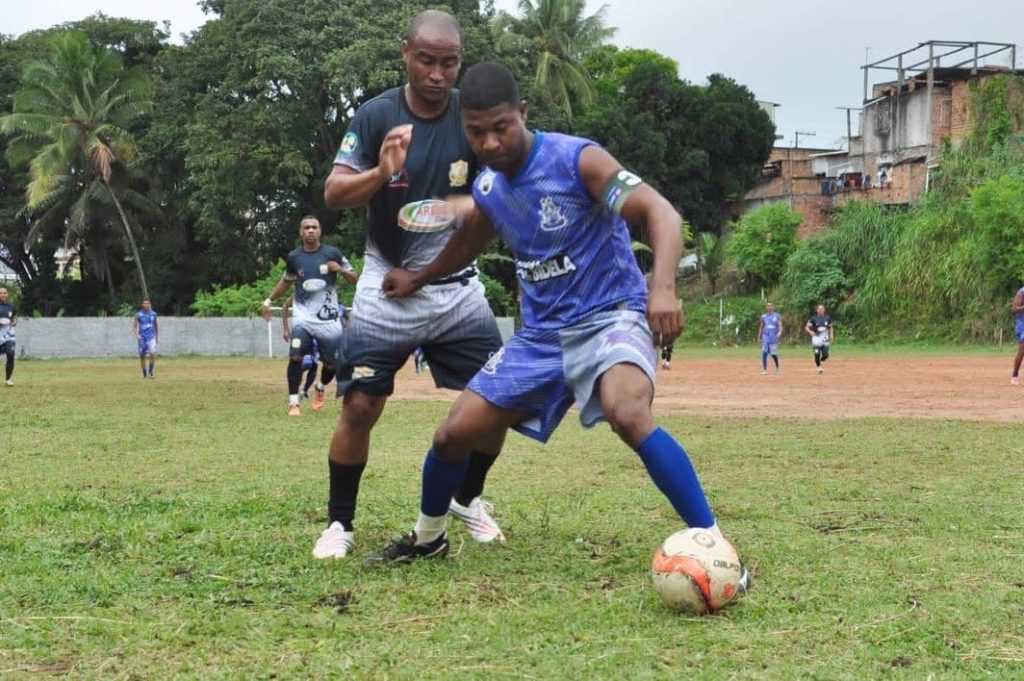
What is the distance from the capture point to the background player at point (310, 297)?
41.4 feet

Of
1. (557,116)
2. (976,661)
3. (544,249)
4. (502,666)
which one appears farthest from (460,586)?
(557,116)

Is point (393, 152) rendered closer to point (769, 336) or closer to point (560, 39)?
point (769, 336)

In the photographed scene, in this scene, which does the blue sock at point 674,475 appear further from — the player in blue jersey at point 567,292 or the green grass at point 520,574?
the green grass at point 520,574

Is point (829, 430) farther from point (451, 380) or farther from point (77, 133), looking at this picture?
point (77, 133)

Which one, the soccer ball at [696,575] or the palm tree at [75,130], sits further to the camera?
the palm tree at [75,130]

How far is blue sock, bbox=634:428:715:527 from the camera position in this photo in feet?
14.0

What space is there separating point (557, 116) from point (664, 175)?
7.60m

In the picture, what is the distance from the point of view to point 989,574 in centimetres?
454

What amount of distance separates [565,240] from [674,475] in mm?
1021

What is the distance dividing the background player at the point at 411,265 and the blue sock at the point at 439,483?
1.39 feet

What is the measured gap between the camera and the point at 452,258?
5062 mm

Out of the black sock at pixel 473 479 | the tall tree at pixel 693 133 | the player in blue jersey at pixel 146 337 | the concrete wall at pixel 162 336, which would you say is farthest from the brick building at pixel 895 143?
the black sock at pixel 473 479

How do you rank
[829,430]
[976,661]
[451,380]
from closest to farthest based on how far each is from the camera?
1. [976,661]
2. [451,380]
3. [829,430]

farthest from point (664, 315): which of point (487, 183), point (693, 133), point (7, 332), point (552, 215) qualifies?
point (693, 133)
